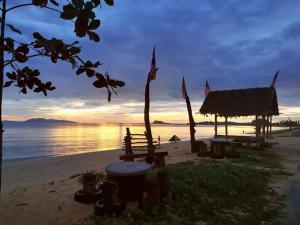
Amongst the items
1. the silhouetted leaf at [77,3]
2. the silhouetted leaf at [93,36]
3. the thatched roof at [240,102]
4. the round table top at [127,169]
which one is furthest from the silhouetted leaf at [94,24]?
the thatched roof at [240,102]

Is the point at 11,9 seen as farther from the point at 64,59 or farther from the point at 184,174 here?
the point at 184,174

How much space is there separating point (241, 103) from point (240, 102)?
0.15 meters

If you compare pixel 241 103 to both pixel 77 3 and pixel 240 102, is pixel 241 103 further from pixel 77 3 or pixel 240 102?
pixel 77 3

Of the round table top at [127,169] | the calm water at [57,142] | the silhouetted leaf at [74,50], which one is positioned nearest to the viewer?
the silhouetted leaf at [74,50]

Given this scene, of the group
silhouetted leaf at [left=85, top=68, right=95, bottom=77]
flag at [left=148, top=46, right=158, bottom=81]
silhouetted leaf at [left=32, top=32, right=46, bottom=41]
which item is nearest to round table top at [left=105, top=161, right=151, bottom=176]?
silhouetted leaf at [left=85, top=68, right=95, bottom=77]

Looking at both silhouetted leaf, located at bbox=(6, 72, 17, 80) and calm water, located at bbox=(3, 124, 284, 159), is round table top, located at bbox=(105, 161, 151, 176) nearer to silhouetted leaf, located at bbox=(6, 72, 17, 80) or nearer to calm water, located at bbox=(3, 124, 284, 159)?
silhouetted leaf, located at bbox=(6, 72, 17, 80)

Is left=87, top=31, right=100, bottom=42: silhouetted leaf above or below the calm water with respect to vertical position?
above

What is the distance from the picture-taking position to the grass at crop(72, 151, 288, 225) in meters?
6.30

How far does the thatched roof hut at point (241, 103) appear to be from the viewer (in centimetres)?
2352

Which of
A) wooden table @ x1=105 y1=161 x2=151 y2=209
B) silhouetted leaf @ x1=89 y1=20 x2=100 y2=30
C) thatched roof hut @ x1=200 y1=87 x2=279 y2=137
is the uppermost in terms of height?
thatched roof hut @ x1=200 y1=87 x2=279 y2=137

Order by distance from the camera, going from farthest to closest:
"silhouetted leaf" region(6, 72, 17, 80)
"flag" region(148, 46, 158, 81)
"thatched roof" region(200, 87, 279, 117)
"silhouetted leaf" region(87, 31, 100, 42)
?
1. "thatched roof" region(200, 87, 279, 117)
2. "flag" region(148, 46, 158, 81)
3. "silhouetted leaf" region(6, 72, 17, 80)
4. "silhouetted leaf" region(87, 31, 100, 42)

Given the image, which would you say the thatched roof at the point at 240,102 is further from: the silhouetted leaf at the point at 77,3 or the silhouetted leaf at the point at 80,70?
the silhouetted leaf at the point at 77,3

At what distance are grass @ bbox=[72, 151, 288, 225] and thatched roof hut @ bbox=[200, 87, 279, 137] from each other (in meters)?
13.5

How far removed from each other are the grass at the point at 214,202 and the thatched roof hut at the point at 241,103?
44.4ft
